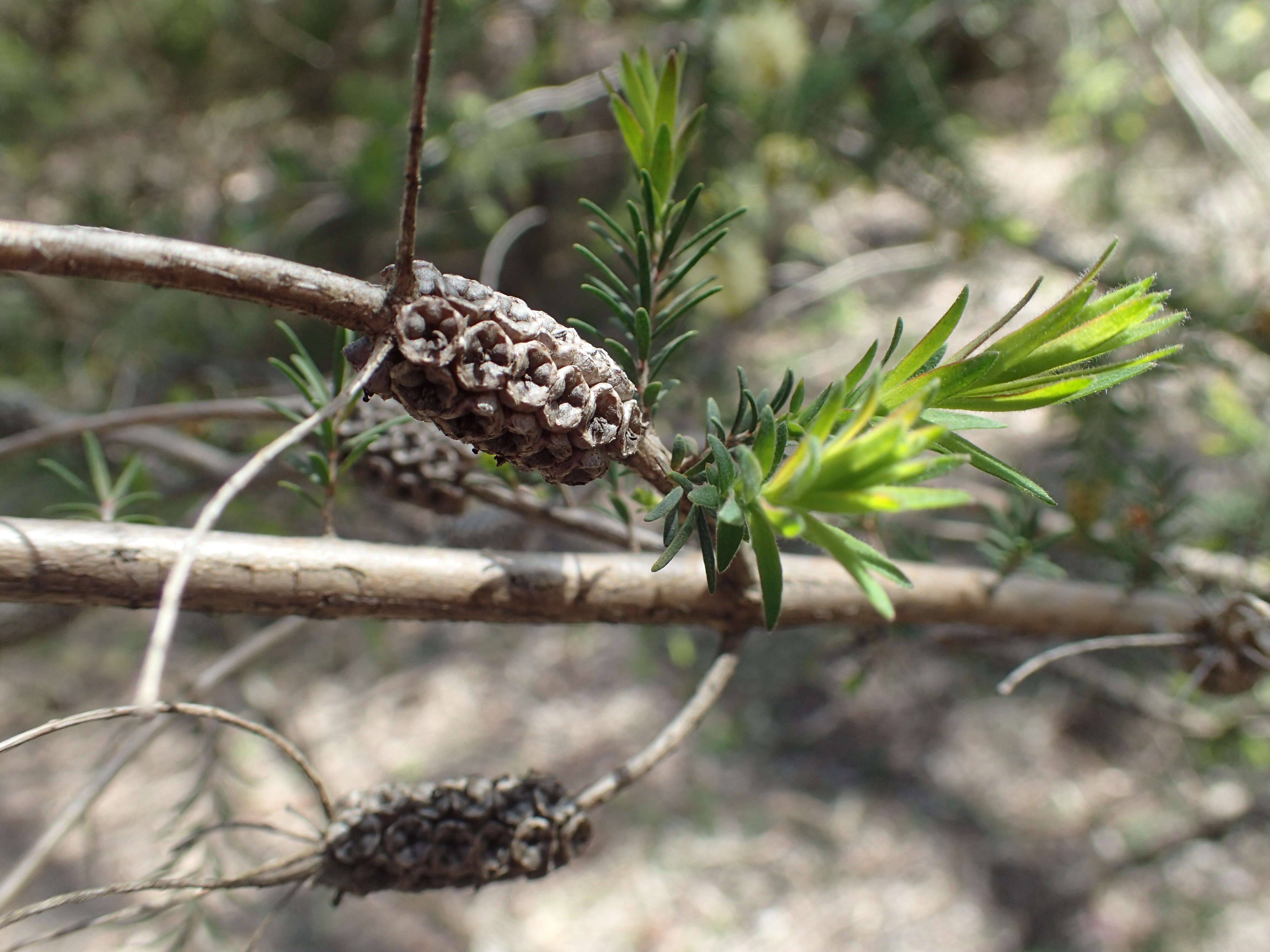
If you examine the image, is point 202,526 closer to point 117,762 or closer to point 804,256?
point 117,762

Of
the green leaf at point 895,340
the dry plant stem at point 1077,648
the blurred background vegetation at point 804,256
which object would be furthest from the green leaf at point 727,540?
the blurred background vegetation at point 804,256

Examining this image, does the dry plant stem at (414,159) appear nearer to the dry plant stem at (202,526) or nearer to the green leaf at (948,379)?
the dry plant stem at (202,526)

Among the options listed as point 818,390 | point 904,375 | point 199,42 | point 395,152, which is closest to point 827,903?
point 818,390

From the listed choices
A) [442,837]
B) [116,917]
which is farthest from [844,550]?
[116,917]

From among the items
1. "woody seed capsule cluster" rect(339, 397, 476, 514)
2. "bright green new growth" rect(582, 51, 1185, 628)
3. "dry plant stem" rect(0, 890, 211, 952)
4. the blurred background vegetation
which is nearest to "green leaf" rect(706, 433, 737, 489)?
"bright green new growth" rect(582, 51, 1185, 628)

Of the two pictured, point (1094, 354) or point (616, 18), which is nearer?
point (1094, 354)

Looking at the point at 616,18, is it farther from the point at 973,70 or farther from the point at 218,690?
the point at 218,690

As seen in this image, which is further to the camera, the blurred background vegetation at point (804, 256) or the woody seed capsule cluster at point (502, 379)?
the blurred background vegetation at point (804, 256)
